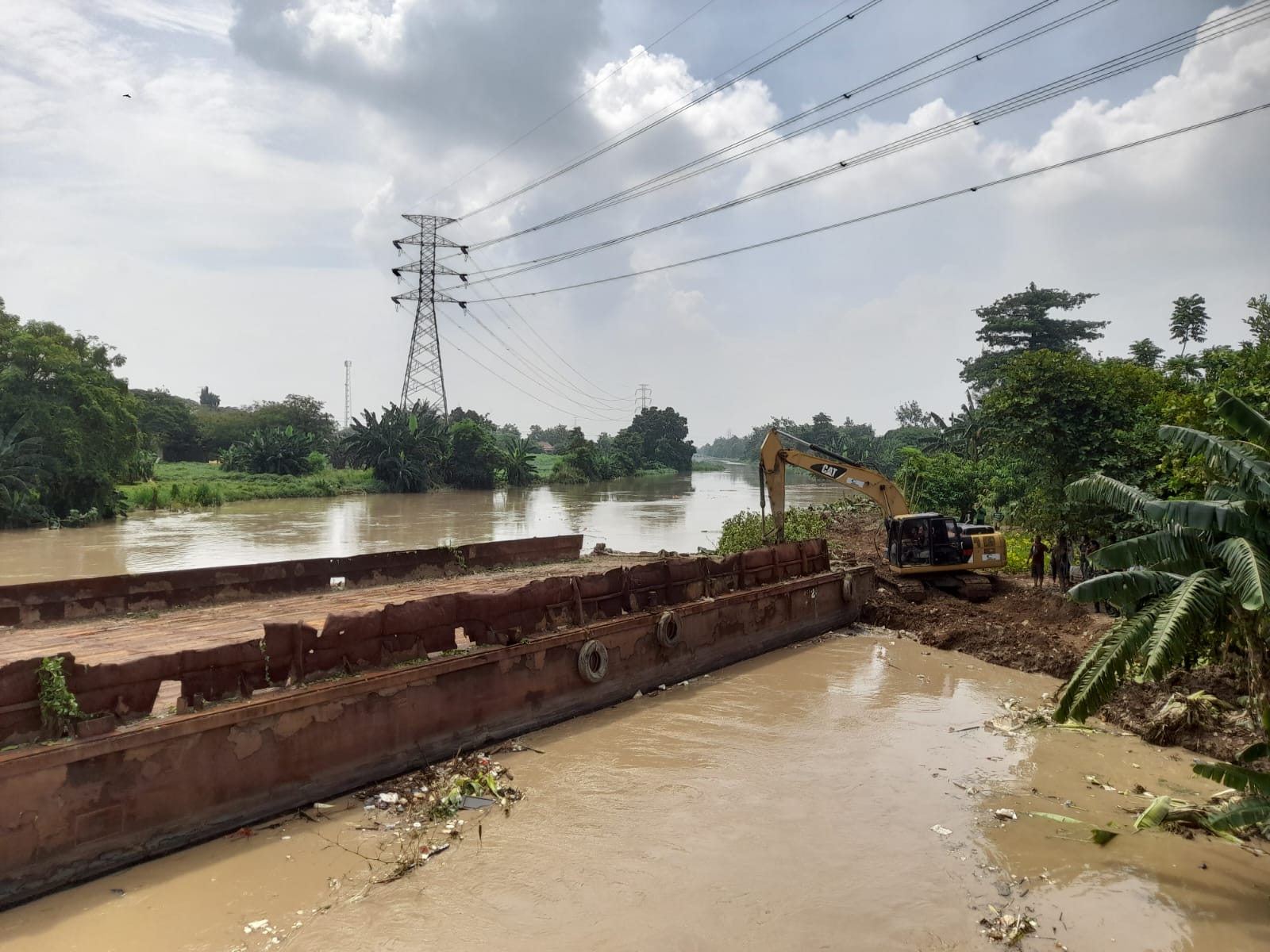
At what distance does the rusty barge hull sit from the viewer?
540cm

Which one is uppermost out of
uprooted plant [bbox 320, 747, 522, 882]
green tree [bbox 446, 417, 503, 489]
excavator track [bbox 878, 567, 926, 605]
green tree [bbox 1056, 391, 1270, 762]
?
green tree [bbox 446, 417, 503, 489]

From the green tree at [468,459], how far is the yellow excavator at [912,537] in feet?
150

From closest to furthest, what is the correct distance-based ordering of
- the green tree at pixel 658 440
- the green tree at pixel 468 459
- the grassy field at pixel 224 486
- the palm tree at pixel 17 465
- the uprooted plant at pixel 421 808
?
the uprooted plant at pixel 421 808 < the palm tree at pixel 17 465 < the grassy field at pixel 224 486 < the green tree at pixel 468 459 < the green tree at pixel 658 440

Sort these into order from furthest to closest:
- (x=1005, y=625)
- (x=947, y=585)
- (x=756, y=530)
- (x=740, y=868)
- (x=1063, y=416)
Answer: (x=756, y=530) → (x=1063, y=416) → (x=947, y=585) → (x=1005, y=625) → (x=740, y=868)

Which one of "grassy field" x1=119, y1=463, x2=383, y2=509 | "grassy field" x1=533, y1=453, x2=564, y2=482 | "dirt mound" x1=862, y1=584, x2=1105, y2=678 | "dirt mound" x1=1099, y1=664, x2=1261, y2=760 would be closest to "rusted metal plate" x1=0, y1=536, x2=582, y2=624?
"dirt mound" x1=862, y1=584, x2=1105, y2=678

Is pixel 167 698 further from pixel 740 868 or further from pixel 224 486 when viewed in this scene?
pixel 224 486

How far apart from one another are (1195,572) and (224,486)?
49.4 m

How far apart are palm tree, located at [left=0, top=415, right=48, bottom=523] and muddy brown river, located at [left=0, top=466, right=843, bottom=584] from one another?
1383mm

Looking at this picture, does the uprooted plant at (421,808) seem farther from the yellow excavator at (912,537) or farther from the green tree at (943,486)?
the green tree at (943,486)

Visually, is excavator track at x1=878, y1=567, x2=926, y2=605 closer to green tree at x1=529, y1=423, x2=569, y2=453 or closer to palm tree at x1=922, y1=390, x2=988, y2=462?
palm tree at x1=922, y1=390, x2=988, y2=462

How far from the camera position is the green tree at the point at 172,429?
197 feet

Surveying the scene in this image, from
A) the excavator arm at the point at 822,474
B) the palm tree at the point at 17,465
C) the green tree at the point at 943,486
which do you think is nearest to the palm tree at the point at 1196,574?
the excavator arm at the point at 822,474

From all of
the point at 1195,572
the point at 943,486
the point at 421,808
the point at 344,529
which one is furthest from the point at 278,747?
the point at 344,529

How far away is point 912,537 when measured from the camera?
16.1m
